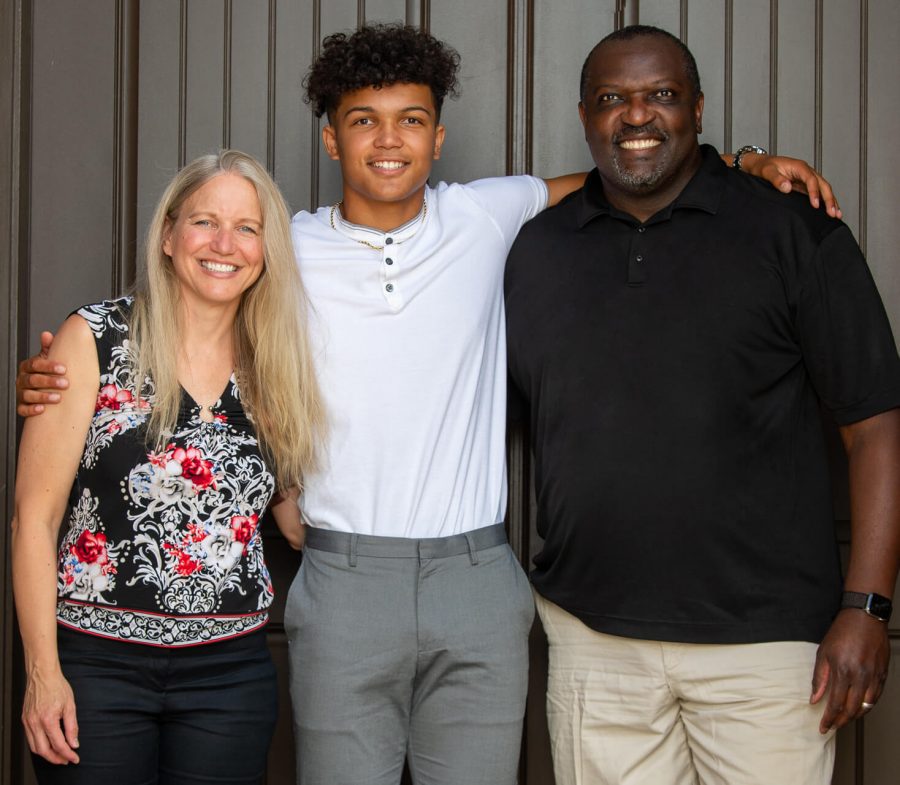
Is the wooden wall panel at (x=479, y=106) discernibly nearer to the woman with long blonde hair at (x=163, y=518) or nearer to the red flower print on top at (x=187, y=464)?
the woman with long blonde hair at (x=163, y=518)

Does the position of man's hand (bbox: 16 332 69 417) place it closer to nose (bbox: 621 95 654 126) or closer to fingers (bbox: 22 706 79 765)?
fingers (bbox: 22 706 79 765)

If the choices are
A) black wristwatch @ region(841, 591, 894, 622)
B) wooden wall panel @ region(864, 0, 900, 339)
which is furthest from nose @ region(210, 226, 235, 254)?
wooden wall panel @ region(864, 0, 900, 339)

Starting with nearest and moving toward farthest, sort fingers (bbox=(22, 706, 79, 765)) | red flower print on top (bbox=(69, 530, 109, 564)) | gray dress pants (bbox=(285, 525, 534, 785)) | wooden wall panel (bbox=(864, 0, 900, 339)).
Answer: fingers (bbox=(22, 706, 79, 765)) → red flower print on top (bbox=(69, 530, 109, 564)) → gray dress pants (bbox=(285, 525, 534, 785)) → wooden wall panel (bbox=(864, 0, 900, 339))

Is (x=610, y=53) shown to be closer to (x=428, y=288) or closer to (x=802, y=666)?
(x=428, y=288)

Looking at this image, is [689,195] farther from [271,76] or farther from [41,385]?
[41,385]

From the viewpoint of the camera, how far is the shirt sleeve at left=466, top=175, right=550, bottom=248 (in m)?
2.26

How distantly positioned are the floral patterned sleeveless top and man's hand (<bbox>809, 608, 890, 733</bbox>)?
40.7 inches

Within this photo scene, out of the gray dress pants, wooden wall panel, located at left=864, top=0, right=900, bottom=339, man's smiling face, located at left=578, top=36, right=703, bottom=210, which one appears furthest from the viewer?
wooden wall panel, located at left=864, top=0, right=900, bottom=339

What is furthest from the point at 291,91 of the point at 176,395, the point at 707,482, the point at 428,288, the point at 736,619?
the point at 736,619

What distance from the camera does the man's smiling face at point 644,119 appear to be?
2096 mm

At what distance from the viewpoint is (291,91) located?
253 cm

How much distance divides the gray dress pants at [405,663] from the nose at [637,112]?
2.83 feet

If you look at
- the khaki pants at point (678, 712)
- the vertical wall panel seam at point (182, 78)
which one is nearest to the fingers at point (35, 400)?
the vertical wall panel seam at point (182, 78)

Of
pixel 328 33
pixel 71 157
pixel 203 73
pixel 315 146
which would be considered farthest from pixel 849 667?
pixel 71 157
